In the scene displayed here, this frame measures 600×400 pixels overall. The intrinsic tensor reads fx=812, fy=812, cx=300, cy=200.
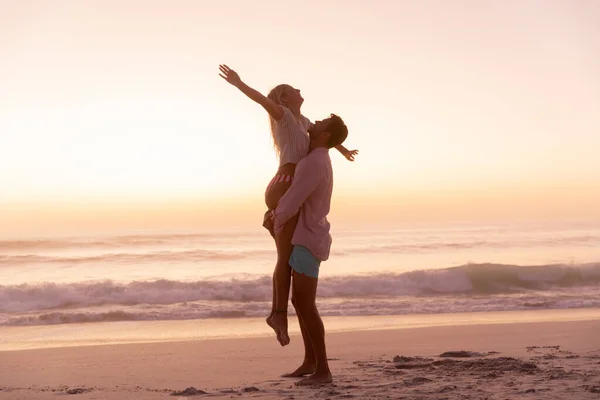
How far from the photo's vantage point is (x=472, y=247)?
85.8 feet

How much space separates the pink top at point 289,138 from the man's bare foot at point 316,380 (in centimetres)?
156

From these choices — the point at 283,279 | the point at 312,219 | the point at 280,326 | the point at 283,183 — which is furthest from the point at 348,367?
the point at 283,183

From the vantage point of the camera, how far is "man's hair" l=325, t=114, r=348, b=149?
589 centimetres

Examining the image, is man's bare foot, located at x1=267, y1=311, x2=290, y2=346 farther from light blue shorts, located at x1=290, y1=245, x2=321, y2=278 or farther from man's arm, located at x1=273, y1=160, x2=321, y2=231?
man's arm, located at x1=273, y1=160, x2=321, y2=231

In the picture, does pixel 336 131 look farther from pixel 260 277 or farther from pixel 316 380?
pixel 260 277

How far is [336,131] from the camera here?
19.4 ft

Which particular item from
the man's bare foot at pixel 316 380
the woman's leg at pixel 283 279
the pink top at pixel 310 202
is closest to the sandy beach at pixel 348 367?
the man's bare foot at pixel 316 380

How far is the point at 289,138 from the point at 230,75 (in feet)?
2.29

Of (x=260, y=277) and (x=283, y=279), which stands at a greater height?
(x=260, y=277)

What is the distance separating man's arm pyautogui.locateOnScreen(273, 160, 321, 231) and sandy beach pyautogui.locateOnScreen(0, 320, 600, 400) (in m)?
1.26

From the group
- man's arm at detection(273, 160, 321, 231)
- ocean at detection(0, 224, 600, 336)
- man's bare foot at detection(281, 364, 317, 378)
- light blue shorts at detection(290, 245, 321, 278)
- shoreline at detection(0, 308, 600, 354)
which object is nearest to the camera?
man's arm at detection(273, 160, 321, 231)

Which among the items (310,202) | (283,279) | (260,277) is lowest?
(283,279)

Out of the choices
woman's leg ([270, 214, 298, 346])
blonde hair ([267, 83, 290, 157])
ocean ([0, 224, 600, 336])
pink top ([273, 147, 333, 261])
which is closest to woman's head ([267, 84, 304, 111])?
blonde hair ([267, 83, 290, 157])

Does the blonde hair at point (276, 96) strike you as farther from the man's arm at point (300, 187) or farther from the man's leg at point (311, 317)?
the man's leg at point (311, 317)
